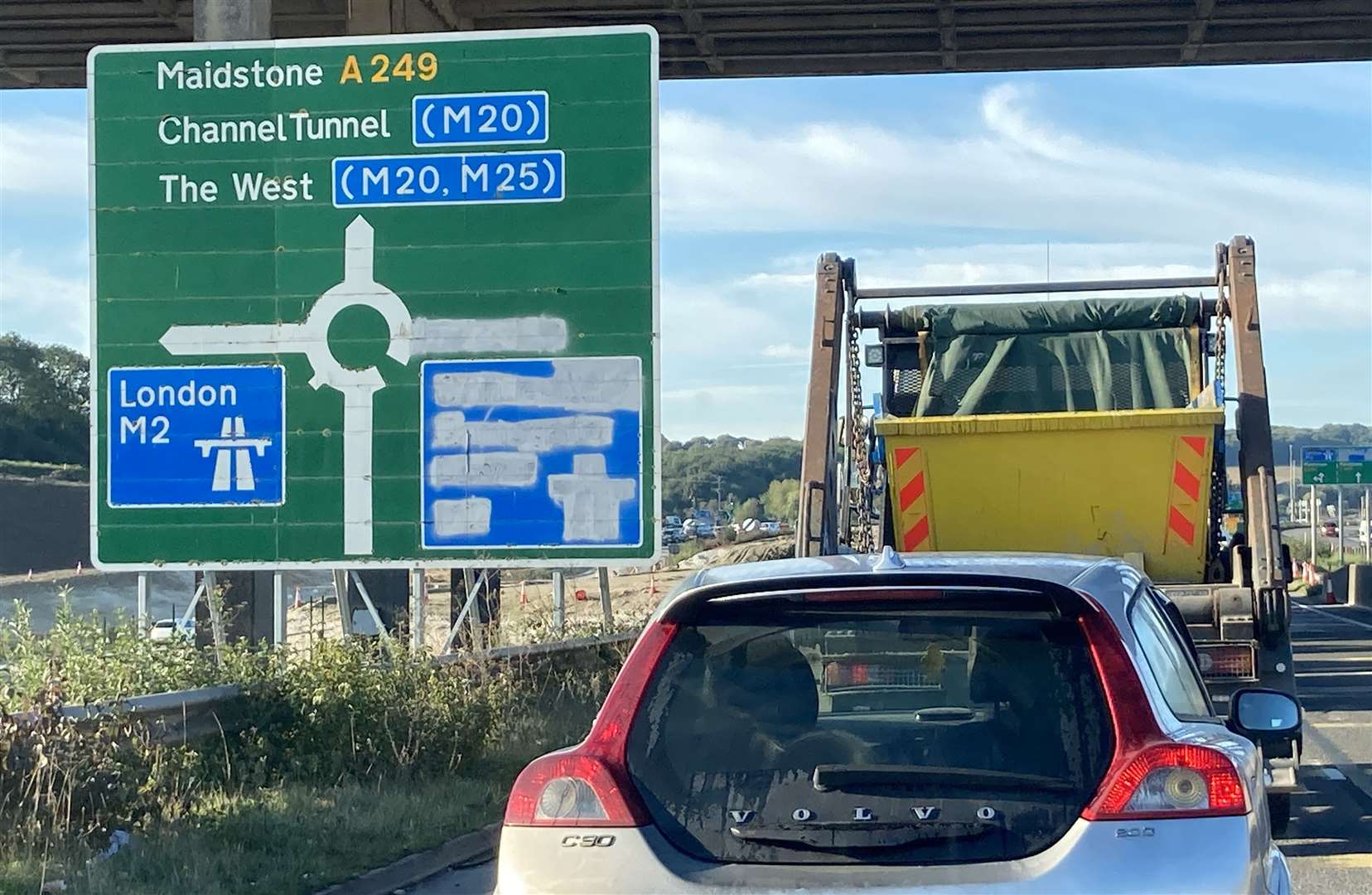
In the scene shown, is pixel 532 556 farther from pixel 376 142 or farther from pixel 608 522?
pixel 376 142

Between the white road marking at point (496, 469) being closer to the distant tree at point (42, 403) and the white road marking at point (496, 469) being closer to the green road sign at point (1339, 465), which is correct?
the distant tree at point (42, 403)

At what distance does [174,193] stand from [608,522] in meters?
3.88

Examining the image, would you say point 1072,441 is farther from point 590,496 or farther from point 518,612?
point 518,612

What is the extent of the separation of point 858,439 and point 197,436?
479 cm

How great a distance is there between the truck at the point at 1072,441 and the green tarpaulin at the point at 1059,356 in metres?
0.01

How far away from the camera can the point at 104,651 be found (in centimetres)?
947

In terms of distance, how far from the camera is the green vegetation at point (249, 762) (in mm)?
7512

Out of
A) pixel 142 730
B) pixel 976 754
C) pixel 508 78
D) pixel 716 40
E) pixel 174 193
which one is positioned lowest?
pixel 142 730

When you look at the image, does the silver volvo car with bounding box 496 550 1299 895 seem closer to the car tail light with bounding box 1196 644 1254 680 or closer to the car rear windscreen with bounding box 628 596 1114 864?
the car rear windscreen with bounding box 628 596 1114 864

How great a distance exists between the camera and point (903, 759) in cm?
378

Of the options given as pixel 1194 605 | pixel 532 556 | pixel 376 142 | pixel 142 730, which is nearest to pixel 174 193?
pixel 376 142

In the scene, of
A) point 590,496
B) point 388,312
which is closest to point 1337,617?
point 590,496

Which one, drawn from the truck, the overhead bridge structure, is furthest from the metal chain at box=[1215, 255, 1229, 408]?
the overhead bridge structure

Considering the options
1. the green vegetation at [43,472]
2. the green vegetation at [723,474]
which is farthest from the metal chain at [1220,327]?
the green vegetation at [723,474]
